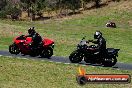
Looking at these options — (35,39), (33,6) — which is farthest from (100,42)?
(33,6)

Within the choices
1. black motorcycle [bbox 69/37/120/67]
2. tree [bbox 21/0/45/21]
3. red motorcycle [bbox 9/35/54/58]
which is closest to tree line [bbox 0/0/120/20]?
tree [bbox 21/0/45/21]

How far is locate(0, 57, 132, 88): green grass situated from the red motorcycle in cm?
248

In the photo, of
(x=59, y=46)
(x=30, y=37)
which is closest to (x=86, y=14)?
(x=59, y=46)

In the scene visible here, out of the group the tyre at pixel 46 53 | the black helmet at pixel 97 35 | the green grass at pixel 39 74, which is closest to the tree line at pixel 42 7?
the tyre at pixel 46 53

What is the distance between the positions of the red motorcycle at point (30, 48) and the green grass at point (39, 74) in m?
2.48

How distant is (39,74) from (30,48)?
23.0 ft

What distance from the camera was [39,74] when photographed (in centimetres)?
2233

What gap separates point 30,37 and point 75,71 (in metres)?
6.61

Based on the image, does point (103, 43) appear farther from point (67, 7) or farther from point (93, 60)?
point (67, 7)

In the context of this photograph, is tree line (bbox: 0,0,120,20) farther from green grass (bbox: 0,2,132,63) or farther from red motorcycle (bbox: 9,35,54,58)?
red motorcycle (bbox: 9,35,54,58)

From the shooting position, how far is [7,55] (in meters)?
28.9

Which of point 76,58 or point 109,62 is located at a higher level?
point 76,58

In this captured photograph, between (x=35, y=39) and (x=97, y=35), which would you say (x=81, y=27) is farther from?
(x=97, y=35)

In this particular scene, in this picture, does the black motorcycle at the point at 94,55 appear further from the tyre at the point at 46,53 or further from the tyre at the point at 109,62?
the tyre at the point at 46,53
